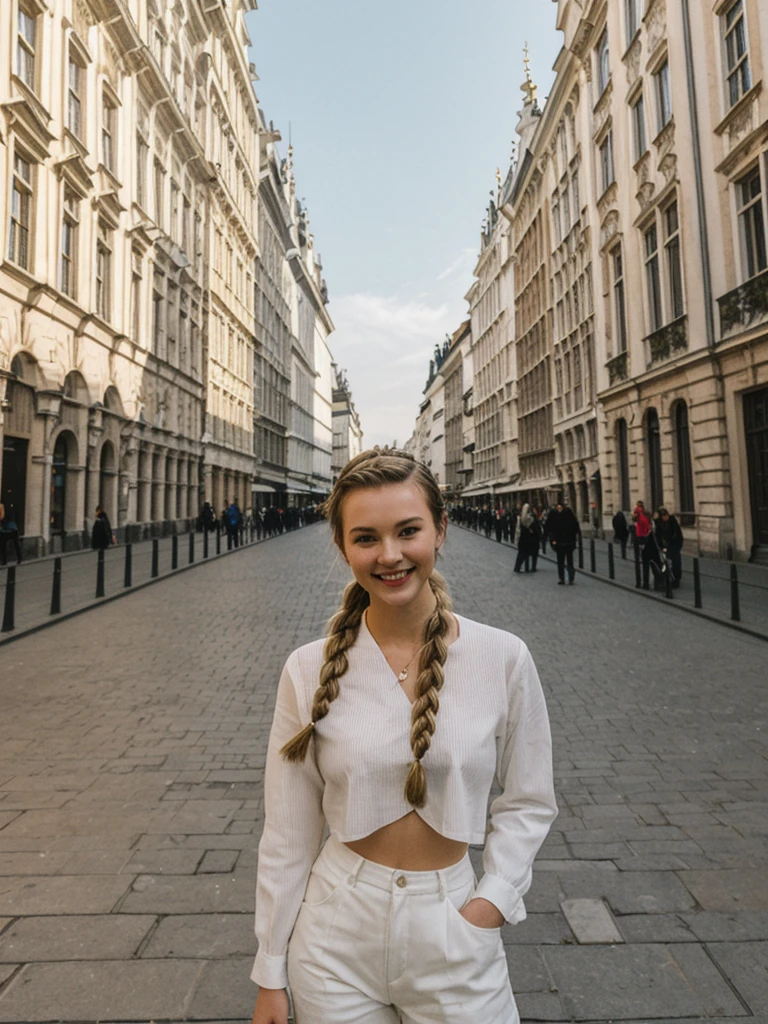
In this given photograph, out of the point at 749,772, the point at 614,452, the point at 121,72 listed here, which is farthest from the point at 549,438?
the point at 749,772

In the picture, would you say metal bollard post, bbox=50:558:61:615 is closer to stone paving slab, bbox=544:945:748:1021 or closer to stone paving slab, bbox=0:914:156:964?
stone paving slab, bbox=0:914:156:964

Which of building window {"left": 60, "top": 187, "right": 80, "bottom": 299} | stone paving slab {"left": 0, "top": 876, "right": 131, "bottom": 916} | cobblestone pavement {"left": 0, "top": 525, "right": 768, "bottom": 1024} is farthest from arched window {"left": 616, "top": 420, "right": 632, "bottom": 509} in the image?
stone paving slab {"left": 0, "top": 876, "right": 131, "bottom": 916}

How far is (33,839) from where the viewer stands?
12.6 feet

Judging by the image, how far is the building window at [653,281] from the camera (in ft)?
77.5

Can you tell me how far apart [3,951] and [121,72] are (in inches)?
1305

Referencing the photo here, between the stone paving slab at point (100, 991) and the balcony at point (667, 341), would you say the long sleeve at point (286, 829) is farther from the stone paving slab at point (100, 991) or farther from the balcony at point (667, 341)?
the balcony at point (667, 341)

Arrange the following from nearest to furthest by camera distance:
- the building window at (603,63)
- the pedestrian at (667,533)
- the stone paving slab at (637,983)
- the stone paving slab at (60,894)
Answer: the stone paving slab at (637,983) < the stone paving slab at (60,894) < the pedestrian at (667,533) < the building window at (603,63)

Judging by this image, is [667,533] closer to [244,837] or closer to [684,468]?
[684,468]

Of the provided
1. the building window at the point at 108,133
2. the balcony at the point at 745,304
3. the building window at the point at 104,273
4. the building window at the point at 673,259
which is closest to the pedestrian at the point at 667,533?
the balcony at the point at 745,304

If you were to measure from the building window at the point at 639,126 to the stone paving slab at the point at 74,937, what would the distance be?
27.0 metres

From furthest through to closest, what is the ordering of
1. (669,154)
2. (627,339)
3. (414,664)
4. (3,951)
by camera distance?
1. (627,339)
2. (669,154)
3. (3,951)
4. (414,664)

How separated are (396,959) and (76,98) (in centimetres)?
2962

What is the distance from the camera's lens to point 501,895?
5.10 ft

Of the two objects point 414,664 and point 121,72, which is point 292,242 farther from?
point 414,664
